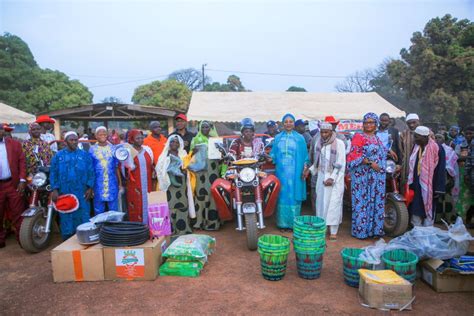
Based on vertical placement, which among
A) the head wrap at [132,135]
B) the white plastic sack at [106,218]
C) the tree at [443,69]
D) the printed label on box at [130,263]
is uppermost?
the tree at [443,69]

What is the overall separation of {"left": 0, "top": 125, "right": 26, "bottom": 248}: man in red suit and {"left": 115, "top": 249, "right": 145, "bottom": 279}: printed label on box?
2.18 meters

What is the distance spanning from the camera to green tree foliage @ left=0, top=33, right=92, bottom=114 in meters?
23.8

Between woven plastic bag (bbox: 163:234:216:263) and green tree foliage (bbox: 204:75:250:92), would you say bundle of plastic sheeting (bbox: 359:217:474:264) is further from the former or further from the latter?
green tree foliage (bbox: 204:75:250:92)

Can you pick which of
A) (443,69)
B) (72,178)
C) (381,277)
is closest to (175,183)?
(72,178)

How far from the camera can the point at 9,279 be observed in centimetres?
395

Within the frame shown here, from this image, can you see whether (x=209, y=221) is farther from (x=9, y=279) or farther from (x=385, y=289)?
(x=385, y=289)

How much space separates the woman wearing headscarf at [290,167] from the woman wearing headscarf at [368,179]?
28.7 inches

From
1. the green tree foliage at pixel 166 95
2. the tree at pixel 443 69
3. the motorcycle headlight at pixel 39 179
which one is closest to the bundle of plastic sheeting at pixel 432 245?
the motorcycle headlight at pixel 39 179

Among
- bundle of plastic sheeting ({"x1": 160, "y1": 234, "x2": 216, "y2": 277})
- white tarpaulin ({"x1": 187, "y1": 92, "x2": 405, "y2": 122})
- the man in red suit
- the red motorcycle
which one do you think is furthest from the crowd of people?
white tarpaulin ({"x1": 187, "y1": 92, "x2": 405, "y2": 122})

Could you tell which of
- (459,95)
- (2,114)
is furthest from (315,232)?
(459,95)

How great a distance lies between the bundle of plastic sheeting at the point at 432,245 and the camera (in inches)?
137

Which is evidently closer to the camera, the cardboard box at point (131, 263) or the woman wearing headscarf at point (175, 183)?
the cardboard box at point (131, 263)

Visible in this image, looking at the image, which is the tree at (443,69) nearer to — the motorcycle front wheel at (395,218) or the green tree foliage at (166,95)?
the motorcycle front wheel at (395,218)

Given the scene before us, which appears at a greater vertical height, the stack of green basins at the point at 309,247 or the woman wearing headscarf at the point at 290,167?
the woman wearing headscarf at the point at 290,167
